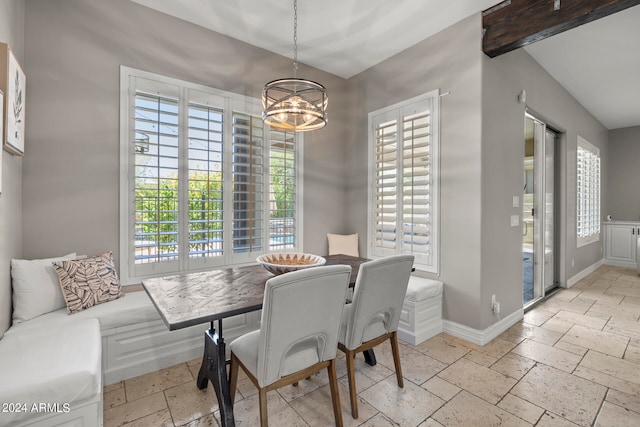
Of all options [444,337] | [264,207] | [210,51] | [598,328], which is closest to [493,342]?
[444,337]

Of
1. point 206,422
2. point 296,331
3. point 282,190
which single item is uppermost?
point 282,190

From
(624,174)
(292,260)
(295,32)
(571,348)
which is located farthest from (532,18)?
(624,174)

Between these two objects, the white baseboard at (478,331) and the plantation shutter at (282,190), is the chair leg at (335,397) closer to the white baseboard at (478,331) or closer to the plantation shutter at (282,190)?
the white baseboard at (478,331)

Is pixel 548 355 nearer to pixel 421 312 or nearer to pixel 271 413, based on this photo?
pixel 421 312

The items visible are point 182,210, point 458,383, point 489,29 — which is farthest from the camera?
point 182,210

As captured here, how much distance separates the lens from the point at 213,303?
156cm

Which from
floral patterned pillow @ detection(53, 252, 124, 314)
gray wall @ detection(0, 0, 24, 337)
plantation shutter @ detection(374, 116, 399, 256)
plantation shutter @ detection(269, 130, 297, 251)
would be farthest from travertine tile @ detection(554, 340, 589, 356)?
gray wall @ detection(0, 0, 24, 337)

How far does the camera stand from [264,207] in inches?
133

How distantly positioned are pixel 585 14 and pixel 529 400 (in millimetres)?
2740

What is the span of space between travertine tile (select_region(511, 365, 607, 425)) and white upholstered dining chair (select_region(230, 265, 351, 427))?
1379 millimetres

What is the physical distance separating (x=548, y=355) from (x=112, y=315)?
11.4 ft

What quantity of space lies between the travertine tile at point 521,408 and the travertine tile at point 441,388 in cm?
28

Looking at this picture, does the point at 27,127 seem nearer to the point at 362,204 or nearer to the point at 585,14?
the point at 362,204

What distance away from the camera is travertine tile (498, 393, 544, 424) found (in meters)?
1.79
